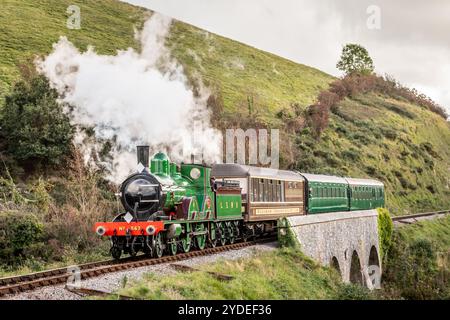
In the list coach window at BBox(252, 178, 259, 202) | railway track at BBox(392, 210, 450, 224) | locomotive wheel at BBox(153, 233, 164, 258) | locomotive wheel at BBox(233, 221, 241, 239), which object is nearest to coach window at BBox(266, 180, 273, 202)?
coach window at BBox(252, 178, 259, 202)

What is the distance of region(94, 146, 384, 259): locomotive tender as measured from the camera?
16.1 metres

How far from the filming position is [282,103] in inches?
2511

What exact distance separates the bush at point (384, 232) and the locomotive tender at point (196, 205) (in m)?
7.19

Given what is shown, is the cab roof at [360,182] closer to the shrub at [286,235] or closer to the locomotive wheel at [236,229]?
the locomotive wheel at [236,229]

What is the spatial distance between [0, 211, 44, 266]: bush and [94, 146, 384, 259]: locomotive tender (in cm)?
399

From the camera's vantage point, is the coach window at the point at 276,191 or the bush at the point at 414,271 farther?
the bush at the point at 414,271

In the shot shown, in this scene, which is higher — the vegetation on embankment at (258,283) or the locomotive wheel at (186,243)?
the locomotive wheel at (186,243)

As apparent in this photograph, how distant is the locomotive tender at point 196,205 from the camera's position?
16.1 meters

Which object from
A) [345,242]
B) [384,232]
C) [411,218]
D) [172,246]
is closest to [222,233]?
[172,246]

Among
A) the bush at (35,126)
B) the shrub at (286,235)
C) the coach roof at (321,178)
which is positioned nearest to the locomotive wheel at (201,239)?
the shrub at (286,235)

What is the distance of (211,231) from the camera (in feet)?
65.4

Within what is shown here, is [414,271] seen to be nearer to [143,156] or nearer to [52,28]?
[143,156]

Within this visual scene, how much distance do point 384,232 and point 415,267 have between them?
3263mm

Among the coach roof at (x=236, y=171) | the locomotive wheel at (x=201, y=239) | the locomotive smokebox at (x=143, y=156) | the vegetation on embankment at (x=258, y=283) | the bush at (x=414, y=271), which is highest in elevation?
the locomotive smokebox at (x=143, y=156)
